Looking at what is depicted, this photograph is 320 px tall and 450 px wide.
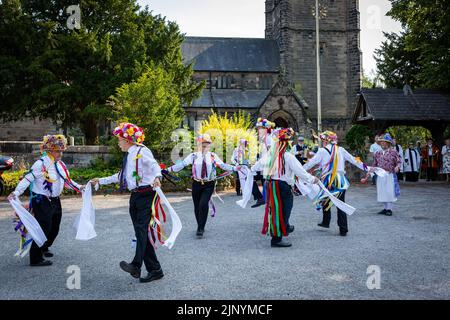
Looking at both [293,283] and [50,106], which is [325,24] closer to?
[50,106]

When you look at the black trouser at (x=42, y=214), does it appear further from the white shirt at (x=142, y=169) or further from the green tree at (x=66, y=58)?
the green tree at (x=66, y=58)

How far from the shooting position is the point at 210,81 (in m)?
43.9

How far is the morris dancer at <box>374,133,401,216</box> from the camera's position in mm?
9696

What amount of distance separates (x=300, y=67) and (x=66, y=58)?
87.8 feet

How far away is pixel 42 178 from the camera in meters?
5.83

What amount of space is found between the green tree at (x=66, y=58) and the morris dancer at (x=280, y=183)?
47.9 ft

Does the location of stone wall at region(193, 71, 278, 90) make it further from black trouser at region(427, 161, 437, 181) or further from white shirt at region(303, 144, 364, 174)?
white shirt at region(303, 144, 364, 174)

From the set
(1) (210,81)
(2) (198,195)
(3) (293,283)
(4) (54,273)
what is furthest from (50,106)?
(1) (210,81)

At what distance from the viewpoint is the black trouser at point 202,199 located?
738 centimetres

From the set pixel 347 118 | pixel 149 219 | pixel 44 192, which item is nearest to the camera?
pixel 149 219

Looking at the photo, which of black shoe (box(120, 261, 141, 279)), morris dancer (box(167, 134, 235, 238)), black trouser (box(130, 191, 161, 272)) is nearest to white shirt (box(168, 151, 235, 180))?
morris dancer (box(167, 134, 235, 238))

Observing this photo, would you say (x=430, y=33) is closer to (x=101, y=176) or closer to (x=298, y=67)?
(x=101, y=176)

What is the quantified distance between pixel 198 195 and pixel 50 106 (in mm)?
17812

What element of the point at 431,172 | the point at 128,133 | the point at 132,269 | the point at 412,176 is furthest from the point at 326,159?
the point at 431,172
